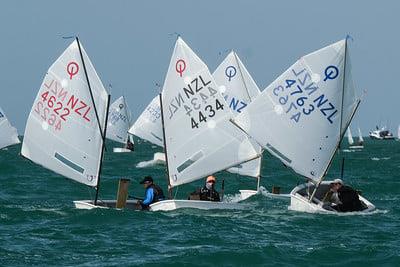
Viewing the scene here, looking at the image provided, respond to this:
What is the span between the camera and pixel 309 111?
3058cm

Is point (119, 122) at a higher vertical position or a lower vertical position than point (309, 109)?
higher

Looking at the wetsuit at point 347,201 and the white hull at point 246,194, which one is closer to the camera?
the wetsuit at point 347,201

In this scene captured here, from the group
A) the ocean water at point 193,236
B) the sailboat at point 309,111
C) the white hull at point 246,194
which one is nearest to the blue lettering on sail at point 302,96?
the sailboat at point 309,111

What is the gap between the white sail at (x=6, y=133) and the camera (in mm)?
Answer: 57447

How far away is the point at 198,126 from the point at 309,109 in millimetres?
3544

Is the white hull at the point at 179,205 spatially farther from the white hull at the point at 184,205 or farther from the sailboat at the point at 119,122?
the sailboat at the point at 119,122

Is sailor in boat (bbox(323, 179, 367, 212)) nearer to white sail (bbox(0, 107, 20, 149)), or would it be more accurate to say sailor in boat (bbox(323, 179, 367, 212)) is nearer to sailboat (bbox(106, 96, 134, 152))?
white sail (bbox(0, 107, 20, 149))

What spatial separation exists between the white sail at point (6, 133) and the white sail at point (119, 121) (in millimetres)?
45425

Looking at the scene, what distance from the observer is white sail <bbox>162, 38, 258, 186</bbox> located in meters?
30.2

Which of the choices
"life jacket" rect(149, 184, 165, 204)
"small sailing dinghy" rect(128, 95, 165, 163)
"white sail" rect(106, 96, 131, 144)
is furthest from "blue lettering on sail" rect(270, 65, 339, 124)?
"white sail" rect(106, 96, 131, 144)

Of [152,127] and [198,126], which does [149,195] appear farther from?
[152,127]

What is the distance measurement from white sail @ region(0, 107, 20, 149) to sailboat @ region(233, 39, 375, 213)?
29729 mm

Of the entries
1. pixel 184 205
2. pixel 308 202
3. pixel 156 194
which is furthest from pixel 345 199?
pixel 156 194

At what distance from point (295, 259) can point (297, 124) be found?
429 inches
